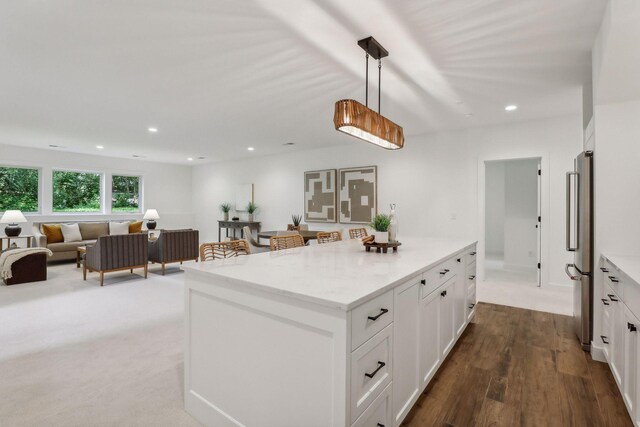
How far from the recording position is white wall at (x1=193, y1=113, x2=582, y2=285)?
459 cm

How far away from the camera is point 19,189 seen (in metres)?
7.09

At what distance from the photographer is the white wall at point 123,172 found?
708cm

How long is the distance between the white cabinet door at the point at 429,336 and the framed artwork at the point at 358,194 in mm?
4083

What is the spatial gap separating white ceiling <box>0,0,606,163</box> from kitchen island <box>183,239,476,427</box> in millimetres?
1667

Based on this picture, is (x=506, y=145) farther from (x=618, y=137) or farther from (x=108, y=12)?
(x=108, y=12)

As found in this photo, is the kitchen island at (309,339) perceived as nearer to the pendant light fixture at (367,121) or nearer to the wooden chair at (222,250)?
the wooden chair at (222,250)

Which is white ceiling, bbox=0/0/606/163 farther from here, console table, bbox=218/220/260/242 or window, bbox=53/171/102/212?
console table, bbox=218/220/260/242

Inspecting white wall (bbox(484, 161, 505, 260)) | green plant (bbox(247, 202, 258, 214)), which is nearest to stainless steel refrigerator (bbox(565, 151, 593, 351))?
white wall (bbox(484, 161, 505, 260))

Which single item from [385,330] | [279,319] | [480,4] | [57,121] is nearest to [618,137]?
[480,4]

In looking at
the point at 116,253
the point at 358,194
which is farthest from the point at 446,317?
the point at 116,253

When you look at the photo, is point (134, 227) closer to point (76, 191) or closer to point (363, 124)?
point (76, 191)

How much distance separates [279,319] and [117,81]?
10.7 ft

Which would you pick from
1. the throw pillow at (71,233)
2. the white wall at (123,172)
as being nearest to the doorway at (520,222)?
the throw pillow at (71,233)

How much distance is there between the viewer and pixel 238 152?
7.61 m
